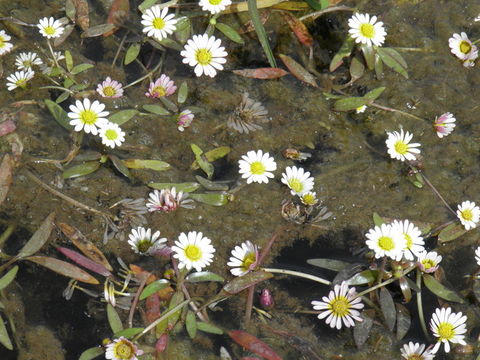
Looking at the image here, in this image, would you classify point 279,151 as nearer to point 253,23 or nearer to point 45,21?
point 253,23

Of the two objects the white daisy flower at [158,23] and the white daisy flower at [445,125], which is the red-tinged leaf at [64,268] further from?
the white daisy flower at [445,125]

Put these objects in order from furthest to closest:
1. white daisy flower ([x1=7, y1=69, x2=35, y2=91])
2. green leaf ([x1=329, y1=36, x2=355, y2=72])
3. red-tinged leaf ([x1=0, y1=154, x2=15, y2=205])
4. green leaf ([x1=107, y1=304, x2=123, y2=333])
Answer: green leaf ([x1=329, y1=36, x2=355, y2=72]) < white daisy flower ([x1=7, y1=69, x2=35, y2=91]) < red-tinged leaf ([x1=0, y1=154, x2=15, y2=205]) < green leaf ([x1=107, y1=304, x2=123, y2=333])

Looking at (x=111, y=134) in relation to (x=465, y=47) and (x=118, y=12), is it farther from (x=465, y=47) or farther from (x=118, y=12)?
(x=465, y=47)

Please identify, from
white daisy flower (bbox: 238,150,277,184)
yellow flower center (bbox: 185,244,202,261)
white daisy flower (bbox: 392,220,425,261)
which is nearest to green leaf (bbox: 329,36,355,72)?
white daisy flower (bbox: 238,150,277,184)

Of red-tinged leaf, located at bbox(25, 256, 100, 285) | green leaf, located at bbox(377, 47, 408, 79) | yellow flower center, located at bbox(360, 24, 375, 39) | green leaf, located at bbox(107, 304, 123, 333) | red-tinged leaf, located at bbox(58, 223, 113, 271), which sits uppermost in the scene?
yellow flower center, located at bbox(360, 24, 375, 39)

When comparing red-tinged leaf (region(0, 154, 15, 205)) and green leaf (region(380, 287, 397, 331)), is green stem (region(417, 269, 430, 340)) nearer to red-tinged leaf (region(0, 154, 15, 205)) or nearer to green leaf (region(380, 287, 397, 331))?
green leaf (region(380, 287, 397, 331))

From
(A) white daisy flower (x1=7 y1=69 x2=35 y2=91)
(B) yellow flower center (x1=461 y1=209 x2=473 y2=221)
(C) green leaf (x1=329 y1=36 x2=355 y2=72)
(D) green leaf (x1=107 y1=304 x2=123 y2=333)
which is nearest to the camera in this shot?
(D) green leaf (x1=107 y1=304 x2=123 y2=333)

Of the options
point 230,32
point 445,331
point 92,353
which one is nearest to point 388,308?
point 445,331
